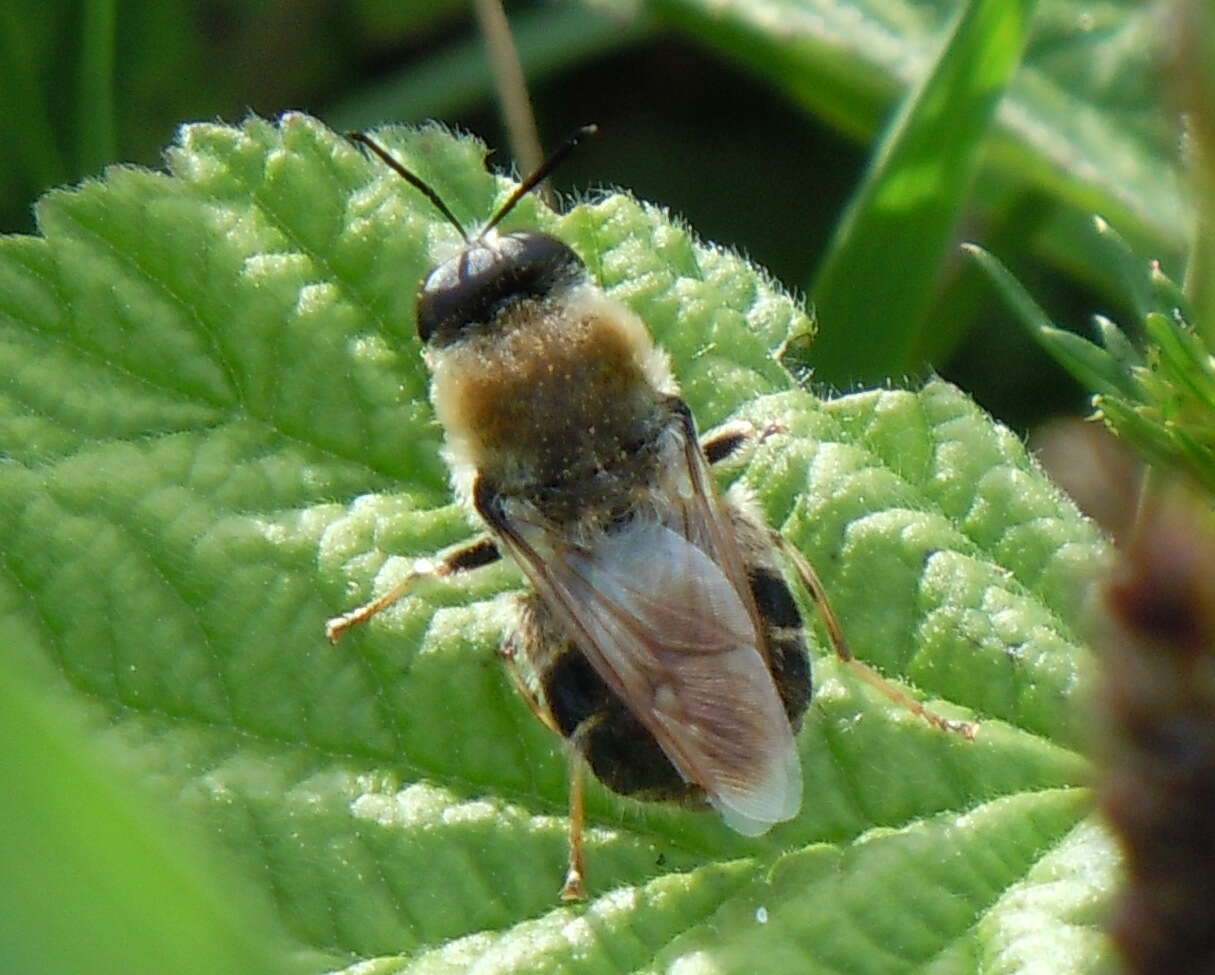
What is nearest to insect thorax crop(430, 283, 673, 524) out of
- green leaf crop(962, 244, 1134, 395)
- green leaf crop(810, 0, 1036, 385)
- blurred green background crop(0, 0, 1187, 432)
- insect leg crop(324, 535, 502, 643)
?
insect leg crop(324, 535, 502, 643)

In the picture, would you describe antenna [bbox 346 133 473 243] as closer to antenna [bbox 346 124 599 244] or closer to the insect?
antenna [bbox 346 124 599 244]

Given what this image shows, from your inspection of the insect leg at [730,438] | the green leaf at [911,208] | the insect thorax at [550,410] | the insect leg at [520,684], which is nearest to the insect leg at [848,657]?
the insect leg at [730,438]

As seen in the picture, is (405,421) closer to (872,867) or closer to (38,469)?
(38,469)

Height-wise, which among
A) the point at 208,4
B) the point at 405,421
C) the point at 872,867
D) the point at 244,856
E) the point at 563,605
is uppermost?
the point at 208,4

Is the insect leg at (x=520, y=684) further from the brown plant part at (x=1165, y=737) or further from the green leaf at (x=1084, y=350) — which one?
the brown plant part at (x=1165, y=737)

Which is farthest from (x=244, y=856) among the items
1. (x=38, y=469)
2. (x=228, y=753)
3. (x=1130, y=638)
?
(x=1130, y=638)
